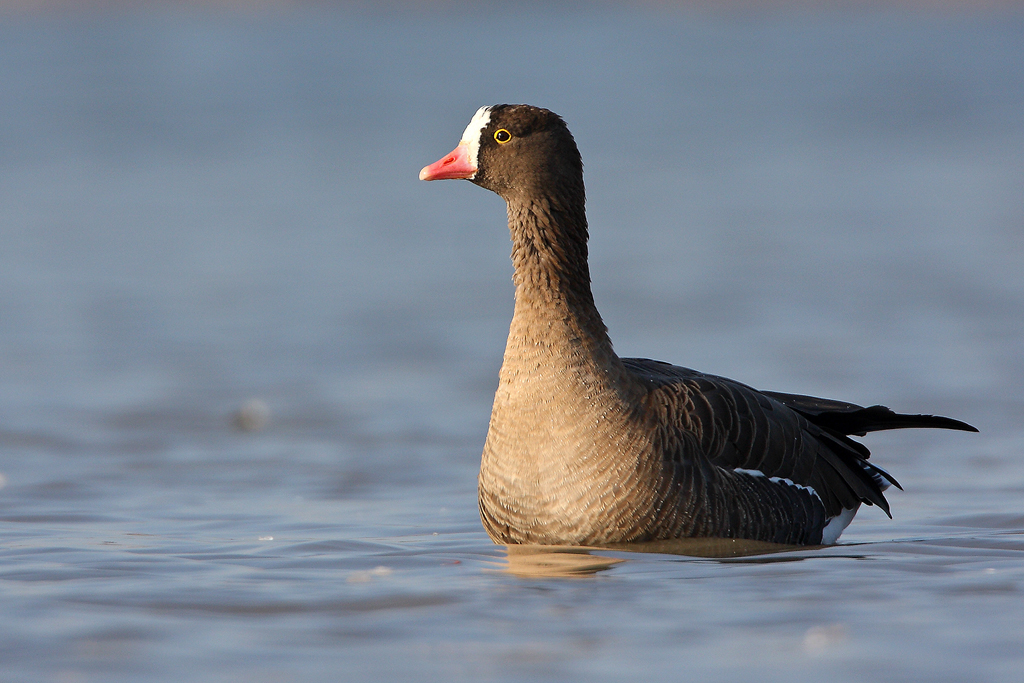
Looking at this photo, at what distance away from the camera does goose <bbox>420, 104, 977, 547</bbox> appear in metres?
6.65

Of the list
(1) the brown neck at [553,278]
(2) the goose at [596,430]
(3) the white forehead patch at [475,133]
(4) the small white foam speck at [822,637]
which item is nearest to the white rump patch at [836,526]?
(2) the goose at [596,430]

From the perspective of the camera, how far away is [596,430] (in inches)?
262

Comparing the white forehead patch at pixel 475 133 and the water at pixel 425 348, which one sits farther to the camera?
the white forehead patch at pixel 475 133

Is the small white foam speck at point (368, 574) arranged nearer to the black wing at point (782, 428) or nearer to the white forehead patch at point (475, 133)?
the black wing at point (782, 428)

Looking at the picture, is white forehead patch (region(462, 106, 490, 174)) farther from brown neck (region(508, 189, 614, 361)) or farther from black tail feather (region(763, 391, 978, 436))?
black tail feather (region(763, 391, 978, 436))

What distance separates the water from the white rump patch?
12 cm

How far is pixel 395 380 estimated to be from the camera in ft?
39.6

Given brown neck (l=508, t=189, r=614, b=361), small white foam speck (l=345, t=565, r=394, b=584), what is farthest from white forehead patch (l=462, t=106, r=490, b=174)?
small white foam speck (l=345, t=565, r=394, b=584)

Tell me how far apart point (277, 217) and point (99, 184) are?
4405 millimetres

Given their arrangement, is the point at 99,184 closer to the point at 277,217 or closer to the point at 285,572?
the point at 277,217

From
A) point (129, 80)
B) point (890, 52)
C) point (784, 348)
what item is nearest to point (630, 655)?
point (784, 348)

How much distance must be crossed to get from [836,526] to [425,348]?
250 inches

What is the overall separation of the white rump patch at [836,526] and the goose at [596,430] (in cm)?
1

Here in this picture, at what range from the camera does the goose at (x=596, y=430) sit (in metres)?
6.65
